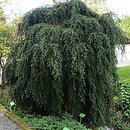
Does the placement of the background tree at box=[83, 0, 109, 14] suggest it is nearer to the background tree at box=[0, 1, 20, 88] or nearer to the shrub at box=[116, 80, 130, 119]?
the background tree at box=[0, 1, 20, 88]

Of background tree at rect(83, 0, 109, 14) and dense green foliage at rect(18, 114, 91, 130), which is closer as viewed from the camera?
dense green foliage at rect(18, 114, 91, 130)

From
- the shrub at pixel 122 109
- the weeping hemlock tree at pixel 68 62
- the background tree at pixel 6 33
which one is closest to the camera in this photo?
the weeping hemlock tree at pixel 68 62

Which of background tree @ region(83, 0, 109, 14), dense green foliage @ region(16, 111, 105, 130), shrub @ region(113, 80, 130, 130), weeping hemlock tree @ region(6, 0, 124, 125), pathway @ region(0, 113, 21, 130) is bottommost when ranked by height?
shrub @ region(113, 80, 130, 130)

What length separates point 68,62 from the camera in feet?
15.8

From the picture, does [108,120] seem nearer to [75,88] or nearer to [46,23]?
[75,88]

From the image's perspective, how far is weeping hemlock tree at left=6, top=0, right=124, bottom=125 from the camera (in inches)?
186

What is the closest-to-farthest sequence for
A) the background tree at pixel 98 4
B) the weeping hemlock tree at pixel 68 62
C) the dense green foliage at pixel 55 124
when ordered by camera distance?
the dense green foliage at pixel 55 124 < the weeping hemlock tree at pixel 68 62 < the background tree at pixel 98 4

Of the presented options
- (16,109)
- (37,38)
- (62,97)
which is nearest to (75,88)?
(62,97)

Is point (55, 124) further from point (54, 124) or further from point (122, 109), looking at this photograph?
point (122, 109)

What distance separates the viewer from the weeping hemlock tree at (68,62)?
15.5ft

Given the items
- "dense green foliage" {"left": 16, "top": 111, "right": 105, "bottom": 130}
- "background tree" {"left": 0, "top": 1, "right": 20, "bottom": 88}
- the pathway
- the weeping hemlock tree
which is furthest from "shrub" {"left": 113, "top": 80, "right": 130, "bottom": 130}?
"background tree" {"left": 0, "top": 1, "right": 20, "bottom": 88}

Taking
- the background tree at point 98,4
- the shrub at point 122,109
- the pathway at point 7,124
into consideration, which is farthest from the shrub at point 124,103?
the background tree at point 98,4

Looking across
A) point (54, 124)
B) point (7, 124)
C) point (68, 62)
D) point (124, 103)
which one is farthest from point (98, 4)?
point (7, 124)

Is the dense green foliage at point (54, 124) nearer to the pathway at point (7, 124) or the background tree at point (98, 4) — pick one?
the pathway at point (7, 124)
